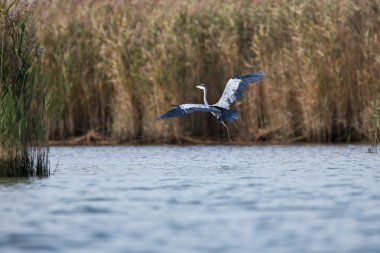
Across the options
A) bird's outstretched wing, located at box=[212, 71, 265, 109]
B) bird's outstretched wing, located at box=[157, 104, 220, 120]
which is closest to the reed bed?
bird's outstretched wing, located at box=[212, 71, 265, 109]

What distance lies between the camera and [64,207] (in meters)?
9.65

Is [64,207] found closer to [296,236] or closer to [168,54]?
[296,236]

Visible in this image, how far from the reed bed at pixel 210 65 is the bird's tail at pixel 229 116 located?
13.6 feet

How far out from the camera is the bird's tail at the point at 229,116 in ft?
44.2

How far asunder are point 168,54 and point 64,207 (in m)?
9.15

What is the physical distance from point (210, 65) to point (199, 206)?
9.34 meters

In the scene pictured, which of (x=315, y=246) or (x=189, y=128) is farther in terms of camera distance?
(x=189, y=128)

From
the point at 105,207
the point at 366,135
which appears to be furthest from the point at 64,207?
the point at 366,135

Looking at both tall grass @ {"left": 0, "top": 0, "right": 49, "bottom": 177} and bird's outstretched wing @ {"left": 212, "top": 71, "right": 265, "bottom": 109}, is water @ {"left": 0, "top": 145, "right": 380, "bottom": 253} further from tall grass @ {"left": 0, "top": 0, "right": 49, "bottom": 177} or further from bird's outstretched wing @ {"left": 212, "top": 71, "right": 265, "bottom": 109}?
bird's outstretched wing @ {"left": 212, "top": 71, "right": 265, "bottom": 109}

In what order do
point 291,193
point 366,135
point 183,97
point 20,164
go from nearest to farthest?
1. point 291,193
2. point 20,164
3. point 366,135
4. point 183,97

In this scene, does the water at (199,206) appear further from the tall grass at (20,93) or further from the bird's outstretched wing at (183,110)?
the bird's outstretched wing at (183,110)

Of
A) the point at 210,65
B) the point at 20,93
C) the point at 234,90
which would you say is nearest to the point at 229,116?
the point at 234,90

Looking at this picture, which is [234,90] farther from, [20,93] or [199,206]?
[199,206]

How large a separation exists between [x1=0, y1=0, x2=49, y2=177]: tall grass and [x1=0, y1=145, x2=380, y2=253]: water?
0.98 feet
